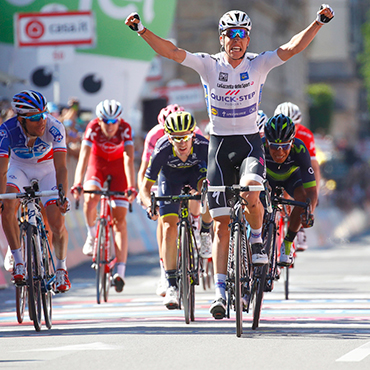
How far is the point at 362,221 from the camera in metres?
37.6

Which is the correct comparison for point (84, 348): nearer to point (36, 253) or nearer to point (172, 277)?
point (36, 253)

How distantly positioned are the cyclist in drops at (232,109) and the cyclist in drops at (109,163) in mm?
3074

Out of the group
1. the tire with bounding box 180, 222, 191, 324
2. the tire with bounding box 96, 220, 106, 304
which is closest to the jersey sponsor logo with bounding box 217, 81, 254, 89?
the tire with bounding box 180, 222, 191, 324

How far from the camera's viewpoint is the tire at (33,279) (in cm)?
829

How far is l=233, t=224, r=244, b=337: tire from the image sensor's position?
7.73 m

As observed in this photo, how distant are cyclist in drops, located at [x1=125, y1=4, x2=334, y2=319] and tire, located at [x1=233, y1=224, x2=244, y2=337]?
0.36 m

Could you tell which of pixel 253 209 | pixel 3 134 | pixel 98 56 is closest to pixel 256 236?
pixel 253 209

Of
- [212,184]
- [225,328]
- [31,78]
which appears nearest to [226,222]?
[212,184]

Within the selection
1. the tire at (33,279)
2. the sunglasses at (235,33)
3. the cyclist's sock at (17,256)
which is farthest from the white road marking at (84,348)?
the sunglasses at (235,33)

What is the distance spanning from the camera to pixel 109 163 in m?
11.8

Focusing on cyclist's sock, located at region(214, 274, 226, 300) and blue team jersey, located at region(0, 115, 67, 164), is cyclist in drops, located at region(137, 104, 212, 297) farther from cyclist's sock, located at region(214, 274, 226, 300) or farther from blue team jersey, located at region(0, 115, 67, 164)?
cyclist's sock, located at region(214, 274, 226, 300)

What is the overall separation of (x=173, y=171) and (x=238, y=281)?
87.9 inches

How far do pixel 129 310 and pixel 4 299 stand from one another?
2.19 meters

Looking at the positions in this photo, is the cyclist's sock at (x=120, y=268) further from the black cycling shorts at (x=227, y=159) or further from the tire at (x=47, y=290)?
the black cycling shorts at (x=227, y=159)
